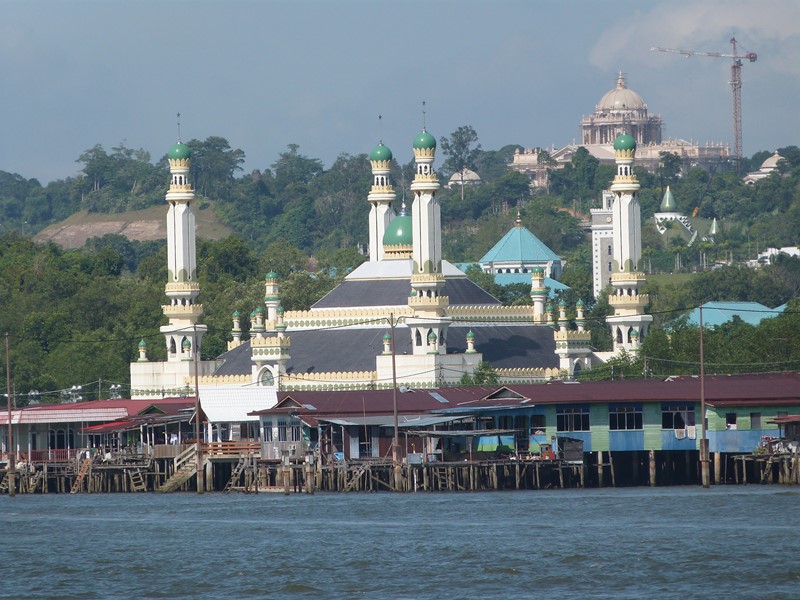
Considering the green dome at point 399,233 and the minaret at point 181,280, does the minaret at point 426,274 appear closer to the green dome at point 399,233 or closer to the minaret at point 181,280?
the green dome at point 399,233

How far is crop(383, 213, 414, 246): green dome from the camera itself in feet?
426

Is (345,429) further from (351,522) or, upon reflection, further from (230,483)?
(351,522)

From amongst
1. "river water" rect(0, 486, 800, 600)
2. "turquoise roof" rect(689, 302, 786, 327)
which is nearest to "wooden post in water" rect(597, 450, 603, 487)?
"river water" rect(0, 486, 800, 600)

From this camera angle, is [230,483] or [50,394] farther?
[50,394]

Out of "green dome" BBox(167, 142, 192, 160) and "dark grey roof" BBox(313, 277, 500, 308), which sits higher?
"green dome" BBox(167, 142, 192, 160)

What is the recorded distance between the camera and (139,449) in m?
111

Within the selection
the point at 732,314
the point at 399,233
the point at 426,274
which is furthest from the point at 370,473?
the point at 732,314

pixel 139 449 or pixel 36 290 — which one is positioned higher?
pixel 36 290

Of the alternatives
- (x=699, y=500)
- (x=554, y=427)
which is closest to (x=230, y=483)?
(x=554, y=427)

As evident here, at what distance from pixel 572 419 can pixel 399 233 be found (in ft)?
94.8

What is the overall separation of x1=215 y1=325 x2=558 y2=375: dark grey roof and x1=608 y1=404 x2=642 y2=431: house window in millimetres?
18326

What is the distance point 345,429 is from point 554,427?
9535 mm

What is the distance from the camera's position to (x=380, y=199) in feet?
441

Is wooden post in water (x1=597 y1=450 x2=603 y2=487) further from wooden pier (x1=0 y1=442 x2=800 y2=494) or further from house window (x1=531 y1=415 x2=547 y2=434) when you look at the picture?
house window (x1=531 y1=415 x2=547 y2=434)
